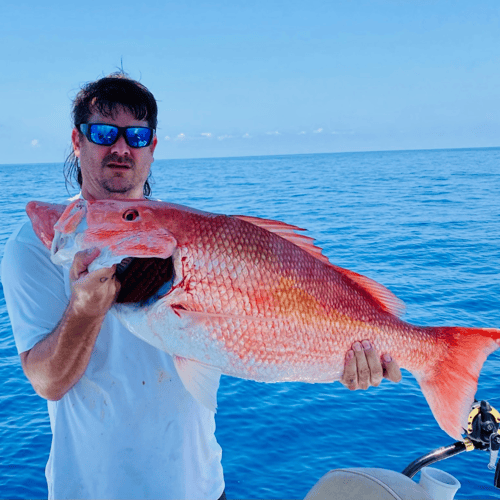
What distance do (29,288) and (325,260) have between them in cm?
112

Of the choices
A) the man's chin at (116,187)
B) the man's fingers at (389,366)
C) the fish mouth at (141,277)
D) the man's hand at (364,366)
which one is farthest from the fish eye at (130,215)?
the man's fingers at (389,366)

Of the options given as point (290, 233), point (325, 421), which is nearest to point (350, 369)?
point (290, 233)

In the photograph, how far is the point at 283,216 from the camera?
21.6m

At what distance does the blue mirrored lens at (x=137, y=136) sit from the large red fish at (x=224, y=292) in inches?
23.1

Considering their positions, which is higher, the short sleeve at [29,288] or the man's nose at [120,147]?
the man's nose at [120,147]

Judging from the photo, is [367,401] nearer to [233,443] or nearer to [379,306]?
[233,443]

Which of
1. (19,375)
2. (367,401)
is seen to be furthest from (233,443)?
(19,375)

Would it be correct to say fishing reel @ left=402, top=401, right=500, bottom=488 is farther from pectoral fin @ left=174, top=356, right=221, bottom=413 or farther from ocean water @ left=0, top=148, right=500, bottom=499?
ocean water @ left=0, top=148, right=500, bottom=499

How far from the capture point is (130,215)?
171 cm

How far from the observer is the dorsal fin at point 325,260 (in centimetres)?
194

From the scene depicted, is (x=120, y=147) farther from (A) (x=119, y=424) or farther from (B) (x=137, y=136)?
(A) (x=119, y=424)

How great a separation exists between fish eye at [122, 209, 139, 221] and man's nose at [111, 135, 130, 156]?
0.55 meters

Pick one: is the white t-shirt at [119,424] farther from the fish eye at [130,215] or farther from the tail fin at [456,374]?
the tail fin at [456,374]

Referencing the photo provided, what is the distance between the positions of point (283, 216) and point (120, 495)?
1986 cm
